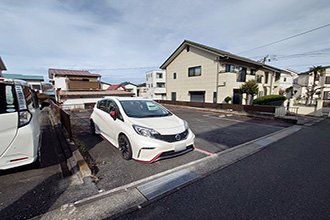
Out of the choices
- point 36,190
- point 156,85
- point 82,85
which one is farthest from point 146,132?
point 156,85

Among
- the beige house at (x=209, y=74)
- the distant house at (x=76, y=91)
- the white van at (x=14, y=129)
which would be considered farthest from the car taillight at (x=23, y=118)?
the beige house at (x=209, y=74)

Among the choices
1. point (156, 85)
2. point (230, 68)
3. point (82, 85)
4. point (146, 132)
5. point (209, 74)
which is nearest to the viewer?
point (146, 132)

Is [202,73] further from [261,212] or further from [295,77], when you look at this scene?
[295,77]

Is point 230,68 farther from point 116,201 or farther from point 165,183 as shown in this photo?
point 116,201

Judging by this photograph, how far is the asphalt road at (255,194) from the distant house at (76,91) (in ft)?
52.3

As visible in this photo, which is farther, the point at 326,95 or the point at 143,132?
the point at 326,95

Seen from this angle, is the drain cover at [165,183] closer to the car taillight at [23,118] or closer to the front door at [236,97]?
the car taillight at [23,118]

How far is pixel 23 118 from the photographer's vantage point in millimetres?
2342

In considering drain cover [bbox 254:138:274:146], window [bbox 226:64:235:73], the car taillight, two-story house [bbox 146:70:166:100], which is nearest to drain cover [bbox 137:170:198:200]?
the car taillight

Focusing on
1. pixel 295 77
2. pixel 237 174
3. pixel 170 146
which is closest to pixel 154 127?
pixel 170 146

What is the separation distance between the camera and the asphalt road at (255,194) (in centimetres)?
190

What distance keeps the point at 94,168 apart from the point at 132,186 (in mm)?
1103

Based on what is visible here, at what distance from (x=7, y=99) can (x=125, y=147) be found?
7.23 feet

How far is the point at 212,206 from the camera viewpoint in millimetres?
2033
